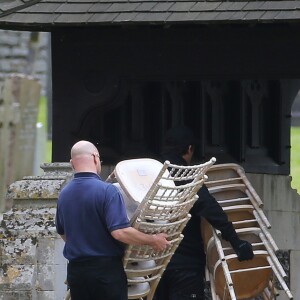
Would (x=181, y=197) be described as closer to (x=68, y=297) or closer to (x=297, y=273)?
(x=68, y=297)

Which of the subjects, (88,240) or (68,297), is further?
(68,297)

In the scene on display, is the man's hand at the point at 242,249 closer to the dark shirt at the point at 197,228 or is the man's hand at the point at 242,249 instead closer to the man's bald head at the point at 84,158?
the dark shirt at the point at 197,228

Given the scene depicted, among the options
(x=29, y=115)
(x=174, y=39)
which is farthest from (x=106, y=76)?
(x=29, y=115)

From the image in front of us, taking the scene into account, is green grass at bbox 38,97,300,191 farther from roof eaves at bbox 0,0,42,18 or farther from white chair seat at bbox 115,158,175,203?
white chair seat at bbox 115,158,175,203

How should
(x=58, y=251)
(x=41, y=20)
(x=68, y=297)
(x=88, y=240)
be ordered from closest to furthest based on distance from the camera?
1. (x=88, y=240)
2. (x=68, y=297)
3. (x=58, y=251)
4. (x=41, y=20)

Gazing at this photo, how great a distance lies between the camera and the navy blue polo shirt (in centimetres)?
938

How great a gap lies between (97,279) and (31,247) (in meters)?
1.37

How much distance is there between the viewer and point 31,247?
424 inches

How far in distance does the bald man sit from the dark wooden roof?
2127mm

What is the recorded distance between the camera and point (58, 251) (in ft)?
35.7

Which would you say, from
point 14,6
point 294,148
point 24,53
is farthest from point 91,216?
point 294,148

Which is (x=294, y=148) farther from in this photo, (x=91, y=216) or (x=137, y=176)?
(x=91, y=216)

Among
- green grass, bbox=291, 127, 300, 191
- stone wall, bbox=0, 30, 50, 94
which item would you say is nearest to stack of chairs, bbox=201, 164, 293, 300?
green grass, bbox=291, 127, 300, 191

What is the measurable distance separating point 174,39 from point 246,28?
54cm
